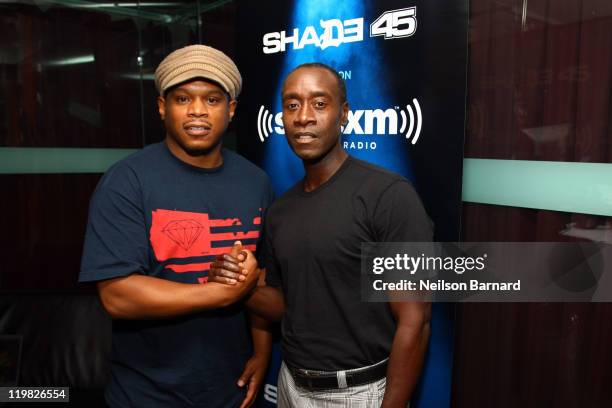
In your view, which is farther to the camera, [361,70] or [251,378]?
[361,70]

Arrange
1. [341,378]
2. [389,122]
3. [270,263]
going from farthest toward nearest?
[389,122], [270,263], [341,378]

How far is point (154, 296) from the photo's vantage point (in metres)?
1.46

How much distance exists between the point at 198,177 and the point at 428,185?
0.91 meters

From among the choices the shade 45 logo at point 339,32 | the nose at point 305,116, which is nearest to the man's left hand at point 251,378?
the nose at point 305,116

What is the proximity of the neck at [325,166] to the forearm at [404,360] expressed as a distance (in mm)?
536

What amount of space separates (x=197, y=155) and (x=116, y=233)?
1.27 ft

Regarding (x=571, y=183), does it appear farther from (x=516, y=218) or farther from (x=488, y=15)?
(x=488, y=15)

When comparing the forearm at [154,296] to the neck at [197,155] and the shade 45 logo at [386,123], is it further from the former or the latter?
the shade 45 logo at [386,123]

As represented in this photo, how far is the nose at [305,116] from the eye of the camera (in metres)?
1.56

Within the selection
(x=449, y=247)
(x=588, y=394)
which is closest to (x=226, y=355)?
(x=449, y=247)

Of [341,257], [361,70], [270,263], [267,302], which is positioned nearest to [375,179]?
[341,257]

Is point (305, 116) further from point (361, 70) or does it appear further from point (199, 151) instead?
point (361, 70)

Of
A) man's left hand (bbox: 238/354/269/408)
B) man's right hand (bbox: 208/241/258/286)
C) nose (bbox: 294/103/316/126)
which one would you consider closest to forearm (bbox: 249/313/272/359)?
man's left hand (bbox: 238/354/269/408)

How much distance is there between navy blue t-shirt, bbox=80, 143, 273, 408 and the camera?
1499mm
